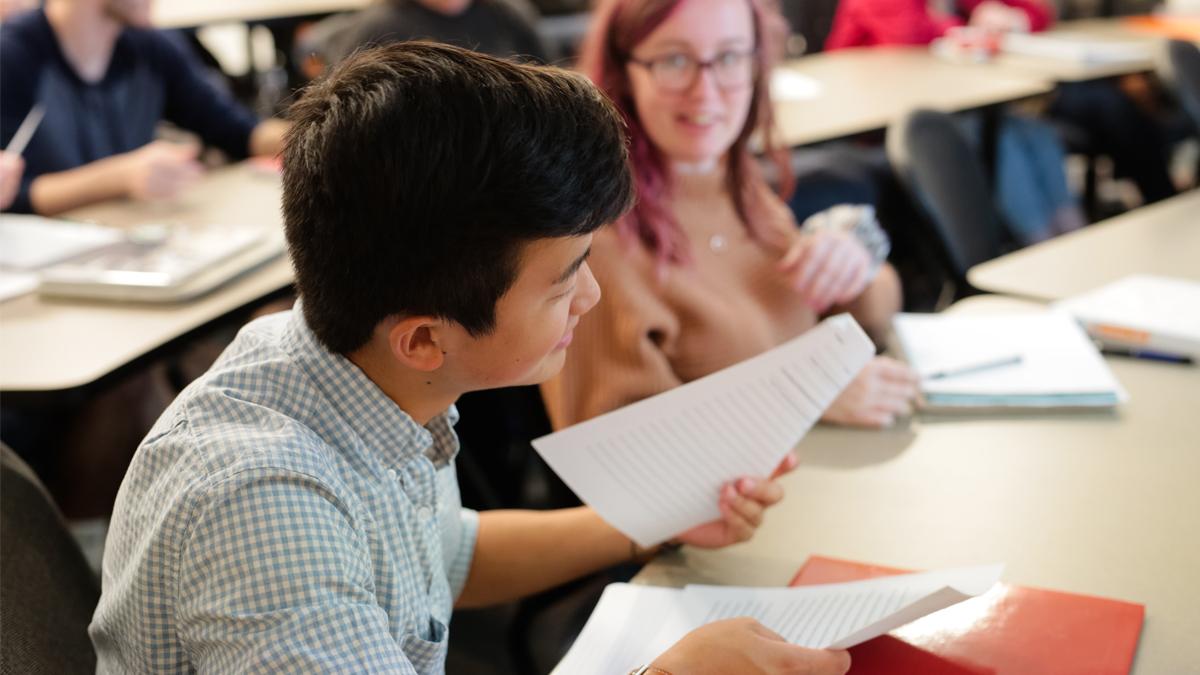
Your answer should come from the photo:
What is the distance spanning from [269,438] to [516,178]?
0.79 feet

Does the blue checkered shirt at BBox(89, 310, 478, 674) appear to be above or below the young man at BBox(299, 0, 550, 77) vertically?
above

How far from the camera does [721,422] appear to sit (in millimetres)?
1028

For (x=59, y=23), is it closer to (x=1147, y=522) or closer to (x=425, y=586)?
(x=425, y=586)

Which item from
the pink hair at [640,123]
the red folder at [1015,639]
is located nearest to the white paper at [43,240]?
the pink hair at [640,123]

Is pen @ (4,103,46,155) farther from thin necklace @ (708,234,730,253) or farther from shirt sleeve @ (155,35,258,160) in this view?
thin necklace @ (708,234,730,253)

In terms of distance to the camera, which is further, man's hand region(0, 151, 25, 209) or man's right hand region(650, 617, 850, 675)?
man's hand region(0, 151, 25, 209)

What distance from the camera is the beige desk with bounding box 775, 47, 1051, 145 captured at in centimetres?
272

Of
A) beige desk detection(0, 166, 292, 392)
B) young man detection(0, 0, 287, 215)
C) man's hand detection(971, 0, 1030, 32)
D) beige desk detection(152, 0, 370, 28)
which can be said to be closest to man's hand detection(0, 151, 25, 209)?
young man detection(0, 0, 287, 215)

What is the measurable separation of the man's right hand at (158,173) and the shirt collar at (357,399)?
1.40m

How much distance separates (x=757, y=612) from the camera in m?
0.96

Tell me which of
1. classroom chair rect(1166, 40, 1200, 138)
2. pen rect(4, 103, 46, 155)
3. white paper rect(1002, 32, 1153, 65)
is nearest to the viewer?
pen rect(4, 103, 46, 155)

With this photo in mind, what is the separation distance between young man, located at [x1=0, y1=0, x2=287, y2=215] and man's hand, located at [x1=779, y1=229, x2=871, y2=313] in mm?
1236

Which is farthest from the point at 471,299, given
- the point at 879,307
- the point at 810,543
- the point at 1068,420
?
the point at 879,307

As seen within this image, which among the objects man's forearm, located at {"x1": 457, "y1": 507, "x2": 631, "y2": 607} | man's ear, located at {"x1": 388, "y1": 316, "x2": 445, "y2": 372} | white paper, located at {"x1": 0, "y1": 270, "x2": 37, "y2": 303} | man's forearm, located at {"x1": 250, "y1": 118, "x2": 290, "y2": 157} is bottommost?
man's forearm, located at {"x1": 250, "y1": 118, "x2": 290, "y2": 157}
